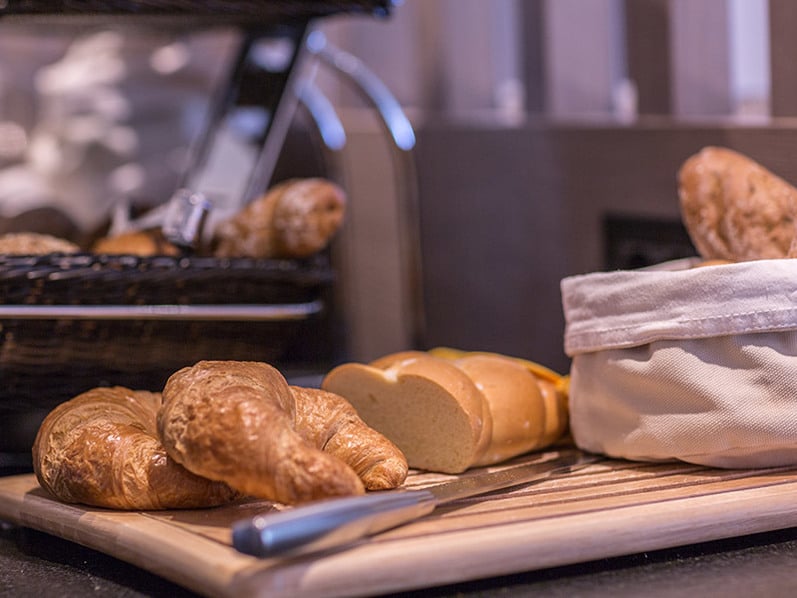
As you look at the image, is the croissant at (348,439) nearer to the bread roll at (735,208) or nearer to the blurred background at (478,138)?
the bread roll at (735,208)

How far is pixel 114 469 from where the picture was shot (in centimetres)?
84

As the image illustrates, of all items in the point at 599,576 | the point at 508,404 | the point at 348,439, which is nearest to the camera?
the point at 599,576

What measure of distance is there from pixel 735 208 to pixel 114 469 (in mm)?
572

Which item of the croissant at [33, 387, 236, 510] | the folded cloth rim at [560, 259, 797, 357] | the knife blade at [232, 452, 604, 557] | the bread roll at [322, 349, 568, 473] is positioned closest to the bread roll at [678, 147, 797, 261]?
the folded cloth rim at [560, 259, 797, 357]

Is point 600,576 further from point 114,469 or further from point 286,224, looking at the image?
point 286,224

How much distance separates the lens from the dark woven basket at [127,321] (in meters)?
1.02

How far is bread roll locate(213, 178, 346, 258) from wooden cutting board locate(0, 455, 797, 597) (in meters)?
0.34

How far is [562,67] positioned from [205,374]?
1.02 meters

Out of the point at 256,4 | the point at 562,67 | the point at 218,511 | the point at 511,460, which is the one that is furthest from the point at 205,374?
the point at 562,67

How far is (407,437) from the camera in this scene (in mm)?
993

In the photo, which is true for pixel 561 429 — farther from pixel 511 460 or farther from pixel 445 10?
pixel 445 10

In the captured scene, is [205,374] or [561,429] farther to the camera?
[561,429]

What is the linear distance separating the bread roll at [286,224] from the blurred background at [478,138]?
0.75ft

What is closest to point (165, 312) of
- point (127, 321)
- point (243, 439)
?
point (127, 321)
